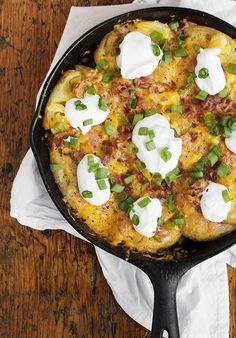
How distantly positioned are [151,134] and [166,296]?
1.99 feet

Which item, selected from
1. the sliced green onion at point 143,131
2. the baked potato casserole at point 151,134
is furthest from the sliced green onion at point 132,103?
the sliced green onion at point 143,131

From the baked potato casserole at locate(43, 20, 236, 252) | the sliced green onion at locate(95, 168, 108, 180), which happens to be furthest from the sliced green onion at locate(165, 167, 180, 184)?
Answer: the sliced green onion at locate(95, 168, 108, 180)

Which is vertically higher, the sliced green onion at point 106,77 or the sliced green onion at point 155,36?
the sliced green onion at point 155,36

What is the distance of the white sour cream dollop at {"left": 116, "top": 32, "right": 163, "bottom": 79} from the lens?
7.64ft

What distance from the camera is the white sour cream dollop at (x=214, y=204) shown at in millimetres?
2307

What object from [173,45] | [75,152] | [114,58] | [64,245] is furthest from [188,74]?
[64,245]

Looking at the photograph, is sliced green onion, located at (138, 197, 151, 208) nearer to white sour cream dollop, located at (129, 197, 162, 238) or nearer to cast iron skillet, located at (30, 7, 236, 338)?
white sour cream dollop, located at (129, 197, 162, 238)

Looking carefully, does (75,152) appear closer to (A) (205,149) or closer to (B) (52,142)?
(B) (52,142)

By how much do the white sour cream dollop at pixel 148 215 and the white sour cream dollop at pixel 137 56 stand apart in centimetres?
47

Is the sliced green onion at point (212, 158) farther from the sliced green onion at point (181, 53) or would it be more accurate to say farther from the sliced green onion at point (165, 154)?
the sliced green onion at point (181, 53)

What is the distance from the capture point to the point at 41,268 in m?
2.78

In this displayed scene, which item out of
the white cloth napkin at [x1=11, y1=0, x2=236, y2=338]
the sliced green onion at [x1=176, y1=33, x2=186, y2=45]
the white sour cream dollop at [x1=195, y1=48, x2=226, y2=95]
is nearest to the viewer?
the white sour cream dollop at [x1=195, y1=48, x2=226, y2=95]

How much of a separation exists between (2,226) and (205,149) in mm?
969

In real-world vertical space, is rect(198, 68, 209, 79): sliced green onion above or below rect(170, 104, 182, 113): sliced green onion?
above
